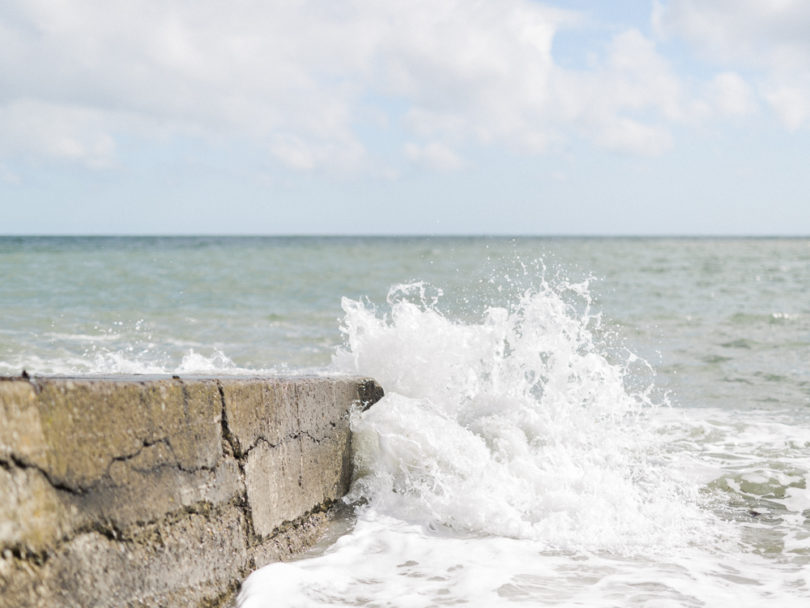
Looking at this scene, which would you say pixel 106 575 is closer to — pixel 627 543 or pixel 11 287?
pixel 627 543

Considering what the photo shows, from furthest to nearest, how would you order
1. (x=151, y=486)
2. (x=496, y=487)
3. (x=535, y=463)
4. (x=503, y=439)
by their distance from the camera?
(x=503, y=439), (x=535, y=463), (x=496, y=487), (x=151, y=486)

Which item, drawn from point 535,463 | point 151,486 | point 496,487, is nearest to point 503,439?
point 535,463

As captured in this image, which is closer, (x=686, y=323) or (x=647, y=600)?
(x=647, y=600)

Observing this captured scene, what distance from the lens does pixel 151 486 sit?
2357mm

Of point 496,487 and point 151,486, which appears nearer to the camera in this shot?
point 151,486

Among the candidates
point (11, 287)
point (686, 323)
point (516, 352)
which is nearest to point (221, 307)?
point (11, 287)

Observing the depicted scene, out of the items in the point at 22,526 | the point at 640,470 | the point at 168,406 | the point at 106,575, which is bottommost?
the point at 640,470

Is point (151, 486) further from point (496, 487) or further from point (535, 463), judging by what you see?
Result: point (535, 463)

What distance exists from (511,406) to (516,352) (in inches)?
18.1

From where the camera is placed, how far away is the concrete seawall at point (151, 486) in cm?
194

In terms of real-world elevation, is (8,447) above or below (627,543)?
above

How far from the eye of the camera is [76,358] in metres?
7.45

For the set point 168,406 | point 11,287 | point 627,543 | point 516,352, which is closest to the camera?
point 168,406

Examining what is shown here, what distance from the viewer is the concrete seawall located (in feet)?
6.35
